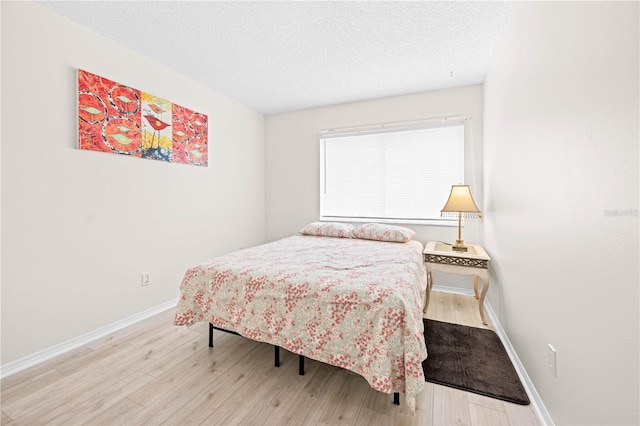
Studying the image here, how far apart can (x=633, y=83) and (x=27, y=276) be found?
318 centimetres

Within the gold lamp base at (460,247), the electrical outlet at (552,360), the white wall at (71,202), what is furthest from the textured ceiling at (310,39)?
the electrical outlet at (552,360)

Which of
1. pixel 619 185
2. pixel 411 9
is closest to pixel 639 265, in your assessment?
pixel 619 185

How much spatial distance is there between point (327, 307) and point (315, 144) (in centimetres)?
289

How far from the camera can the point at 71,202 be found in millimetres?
2064

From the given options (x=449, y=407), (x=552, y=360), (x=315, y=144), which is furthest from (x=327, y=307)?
(x=315, y=144)

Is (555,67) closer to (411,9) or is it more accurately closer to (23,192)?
(411,9)

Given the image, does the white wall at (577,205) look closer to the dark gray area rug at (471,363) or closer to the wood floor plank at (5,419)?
the dark gray area rug at (471,363)

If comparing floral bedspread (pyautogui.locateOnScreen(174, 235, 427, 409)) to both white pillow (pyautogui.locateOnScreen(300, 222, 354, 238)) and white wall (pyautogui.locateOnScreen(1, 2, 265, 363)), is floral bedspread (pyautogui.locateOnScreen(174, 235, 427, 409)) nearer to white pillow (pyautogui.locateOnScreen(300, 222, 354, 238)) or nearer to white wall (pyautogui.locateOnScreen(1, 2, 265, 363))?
white wall (pyautogui.locateOnScreen(1, 2, 265, 363))

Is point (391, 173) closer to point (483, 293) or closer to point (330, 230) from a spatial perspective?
point (330, 230)

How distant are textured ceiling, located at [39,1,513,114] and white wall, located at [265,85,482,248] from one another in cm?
24

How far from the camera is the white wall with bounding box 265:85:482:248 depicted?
3.21m

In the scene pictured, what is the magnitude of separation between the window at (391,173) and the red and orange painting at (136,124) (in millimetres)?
1711

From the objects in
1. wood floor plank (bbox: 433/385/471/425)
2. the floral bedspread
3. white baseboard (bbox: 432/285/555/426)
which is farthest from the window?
wood floor plank (bbox: 433/385/471/425)

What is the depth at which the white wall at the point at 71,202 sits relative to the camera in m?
1.79
